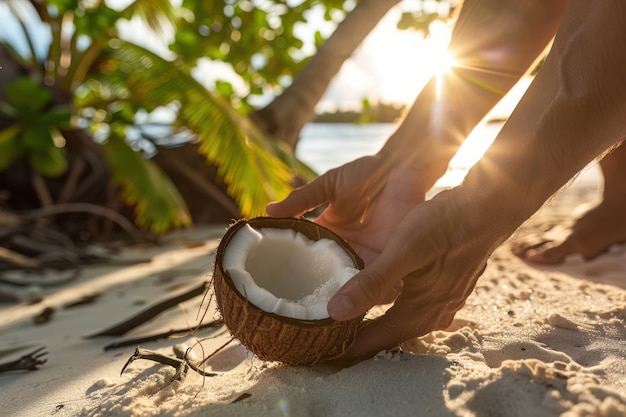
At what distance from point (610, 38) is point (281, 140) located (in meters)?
4.15

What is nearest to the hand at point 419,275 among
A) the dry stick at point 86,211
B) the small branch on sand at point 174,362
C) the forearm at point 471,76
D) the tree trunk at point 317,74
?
the small branch on sand at point 174,362

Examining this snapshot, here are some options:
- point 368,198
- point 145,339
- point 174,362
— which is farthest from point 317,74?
point 174,362

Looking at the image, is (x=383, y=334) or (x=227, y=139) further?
(x=227, y=139)

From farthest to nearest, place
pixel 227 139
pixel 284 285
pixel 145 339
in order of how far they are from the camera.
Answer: pixel 227 139 < pixel 145 339 < pixel 284 285

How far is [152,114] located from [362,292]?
4334mm

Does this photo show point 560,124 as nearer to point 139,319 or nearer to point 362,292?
point 362,292

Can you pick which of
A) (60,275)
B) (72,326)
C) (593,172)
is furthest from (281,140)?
(593,172)

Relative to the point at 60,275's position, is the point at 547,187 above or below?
above

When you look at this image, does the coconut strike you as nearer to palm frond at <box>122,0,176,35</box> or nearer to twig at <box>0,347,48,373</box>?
twig at <box>0,347,48,373</box>

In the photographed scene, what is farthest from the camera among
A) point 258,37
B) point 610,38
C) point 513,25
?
point 258,37

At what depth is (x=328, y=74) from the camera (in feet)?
17.0

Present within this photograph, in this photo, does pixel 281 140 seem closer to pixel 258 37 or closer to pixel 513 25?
pixel 258 37

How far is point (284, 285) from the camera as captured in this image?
4.99 feet

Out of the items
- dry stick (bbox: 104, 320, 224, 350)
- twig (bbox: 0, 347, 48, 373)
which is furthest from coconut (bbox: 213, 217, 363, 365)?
twig (bbox: 0, 347, 48, 373)
